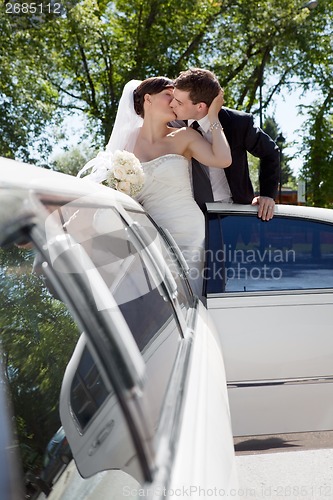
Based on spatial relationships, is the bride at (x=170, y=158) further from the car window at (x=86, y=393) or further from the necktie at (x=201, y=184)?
the car window at (x=86, y=393)

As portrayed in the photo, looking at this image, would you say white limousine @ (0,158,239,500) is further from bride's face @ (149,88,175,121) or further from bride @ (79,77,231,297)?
bride's face @ (149,88,175,121)

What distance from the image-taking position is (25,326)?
1177 millimetres

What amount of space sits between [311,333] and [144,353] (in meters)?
2.04

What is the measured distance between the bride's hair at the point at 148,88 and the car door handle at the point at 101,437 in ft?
9.83

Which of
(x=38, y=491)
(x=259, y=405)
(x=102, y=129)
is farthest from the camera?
(x=102, y=129)

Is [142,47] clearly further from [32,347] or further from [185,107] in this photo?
[32,347]

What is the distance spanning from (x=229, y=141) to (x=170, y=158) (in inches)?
16.1

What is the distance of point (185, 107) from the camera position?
372 centimetres

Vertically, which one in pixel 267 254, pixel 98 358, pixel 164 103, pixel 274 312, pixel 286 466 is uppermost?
pixel 164 103

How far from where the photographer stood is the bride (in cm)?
356

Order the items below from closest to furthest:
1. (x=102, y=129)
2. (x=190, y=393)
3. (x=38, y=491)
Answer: (x=38, y=491) < (x=190, y=393) < (x=102, y=129)

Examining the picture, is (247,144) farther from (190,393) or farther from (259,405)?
(190,393)

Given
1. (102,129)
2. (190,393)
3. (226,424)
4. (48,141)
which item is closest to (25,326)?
(190,393)

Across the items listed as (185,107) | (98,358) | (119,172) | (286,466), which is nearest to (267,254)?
(119,172)
